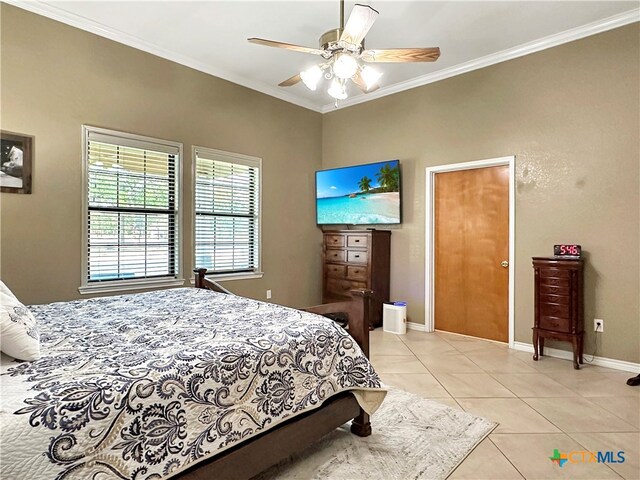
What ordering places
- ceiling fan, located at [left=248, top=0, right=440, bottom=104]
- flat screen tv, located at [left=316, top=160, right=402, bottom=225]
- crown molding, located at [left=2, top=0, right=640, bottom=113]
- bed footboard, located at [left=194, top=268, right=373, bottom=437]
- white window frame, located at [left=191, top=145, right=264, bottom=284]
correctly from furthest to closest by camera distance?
flat screen tv, located at [left=316, top=160, right=402, bottom=225] < white window frame, located at [left=191, top=145, right=264, bottom=284] < crown molding, located at [left=2, top=0, right=640, bottom=113] < ceiling fan, located at [left=248, top=0, right=440, bottom=104] < bed footboard, located at [left=194, top=268, right=373, bottom=437]

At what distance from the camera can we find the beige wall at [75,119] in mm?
3082

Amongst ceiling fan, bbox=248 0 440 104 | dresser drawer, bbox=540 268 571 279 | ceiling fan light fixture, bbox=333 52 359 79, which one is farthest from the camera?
dresser drawer, bbox=540 268 571 279

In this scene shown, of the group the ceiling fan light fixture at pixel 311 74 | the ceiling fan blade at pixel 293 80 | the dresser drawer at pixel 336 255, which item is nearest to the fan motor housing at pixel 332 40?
the ceiling fan light fixture at pixel 311 74

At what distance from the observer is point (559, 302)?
11.1 ft

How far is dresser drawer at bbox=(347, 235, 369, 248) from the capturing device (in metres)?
4.71

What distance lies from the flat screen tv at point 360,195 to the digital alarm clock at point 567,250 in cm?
179

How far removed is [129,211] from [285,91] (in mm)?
2615

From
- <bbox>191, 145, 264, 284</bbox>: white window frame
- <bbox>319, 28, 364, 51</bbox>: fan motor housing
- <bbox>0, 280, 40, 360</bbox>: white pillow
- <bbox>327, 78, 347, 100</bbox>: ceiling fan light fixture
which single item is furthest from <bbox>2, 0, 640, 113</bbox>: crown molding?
<bbox>0, 280, 40, 360</bbox>: white pillow

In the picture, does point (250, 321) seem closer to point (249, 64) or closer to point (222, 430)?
point (222, 430)

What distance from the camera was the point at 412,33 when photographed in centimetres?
355

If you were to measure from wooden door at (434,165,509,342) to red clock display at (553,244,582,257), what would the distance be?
0.56 meters

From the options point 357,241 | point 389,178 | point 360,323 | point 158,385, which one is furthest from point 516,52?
point 158,385

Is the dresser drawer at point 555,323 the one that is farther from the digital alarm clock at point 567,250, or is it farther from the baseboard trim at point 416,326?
the baseboard trim at point 416,326

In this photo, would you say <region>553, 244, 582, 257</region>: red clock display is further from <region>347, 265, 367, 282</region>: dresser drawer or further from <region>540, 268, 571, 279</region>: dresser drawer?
<region>347, 265, 367, 282</region>: dresser drawer
